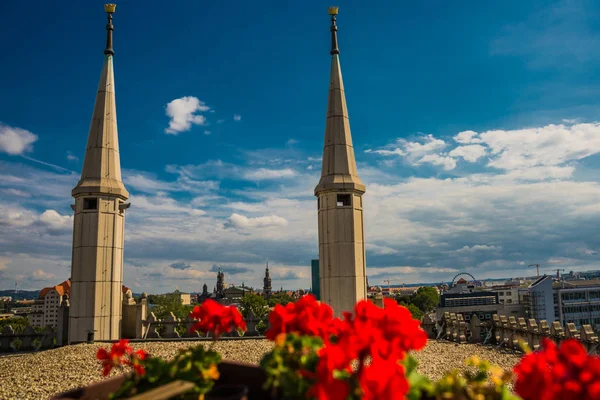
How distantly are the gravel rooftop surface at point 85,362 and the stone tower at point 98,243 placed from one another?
1470 millimetres

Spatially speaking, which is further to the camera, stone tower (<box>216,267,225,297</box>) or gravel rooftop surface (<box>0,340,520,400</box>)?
stone tower (<box>216,267,225,297</box>)

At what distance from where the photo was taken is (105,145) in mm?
20656

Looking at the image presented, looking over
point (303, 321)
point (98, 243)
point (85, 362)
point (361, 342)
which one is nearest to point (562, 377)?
point (361, 342)

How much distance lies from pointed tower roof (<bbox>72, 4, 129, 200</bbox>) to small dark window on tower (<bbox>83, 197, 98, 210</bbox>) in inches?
13.6

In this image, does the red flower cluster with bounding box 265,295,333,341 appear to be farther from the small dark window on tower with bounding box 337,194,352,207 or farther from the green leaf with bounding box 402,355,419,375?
the small dark window on tower with bounding box 337,194,352,207

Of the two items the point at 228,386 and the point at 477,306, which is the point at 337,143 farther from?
the point at 477,306

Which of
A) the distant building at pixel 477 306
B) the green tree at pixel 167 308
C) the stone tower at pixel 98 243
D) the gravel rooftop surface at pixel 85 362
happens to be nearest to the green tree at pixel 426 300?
the distant building at pixel 477 306

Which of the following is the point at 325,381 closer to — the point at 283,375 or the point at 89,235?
the point at 283,375

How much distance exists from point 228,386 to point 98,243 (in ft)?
56.9

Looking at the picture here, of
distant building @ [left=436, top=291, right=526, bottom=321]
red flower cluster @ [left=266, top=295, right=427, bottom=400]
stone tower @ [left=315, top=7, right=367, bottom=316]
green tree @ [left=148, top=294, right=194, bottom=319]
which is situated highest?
stone tower @ [left=315, top=7, right=367, bottom=316]

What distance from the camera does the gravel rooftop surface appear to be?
39.0 feet

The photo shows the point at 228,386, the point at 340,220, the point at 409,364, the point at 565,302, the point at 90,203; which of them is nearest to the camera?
the point at 409,364

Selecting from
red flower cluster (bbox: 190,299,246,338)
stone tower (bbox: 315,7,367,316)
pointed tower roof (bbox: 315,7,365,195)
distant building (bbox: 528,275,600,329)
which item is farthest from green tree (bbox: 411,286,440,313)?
red flower cluster (bbox: 190,299,246,338)

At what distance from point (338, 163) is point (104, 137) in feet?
35.0
